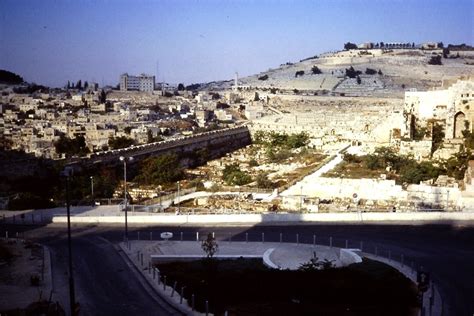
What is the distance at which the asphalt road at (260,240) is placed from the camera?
1087 centimetres

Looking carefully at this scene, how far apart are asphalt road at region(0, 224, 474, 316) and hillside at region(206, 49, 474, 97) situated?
5777 cm

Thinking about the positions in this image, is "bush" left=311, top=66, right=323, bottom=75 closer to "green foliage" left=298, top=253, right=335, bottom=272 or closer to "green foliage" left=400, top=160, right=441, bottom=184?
"green foliage" left=400, top=160, right=441, bottom=184

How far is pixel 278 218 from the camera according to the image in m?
17.8

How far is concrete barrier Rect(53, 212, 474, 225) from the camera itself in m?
17.3

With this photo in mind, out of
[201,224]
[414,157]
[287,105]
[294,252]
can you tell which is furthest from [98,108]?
[294,252]

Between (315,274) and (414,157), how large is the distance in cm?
1798

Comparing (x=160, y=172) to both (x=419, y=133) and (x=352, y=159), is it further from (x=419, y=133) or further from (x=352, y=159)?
(x=419, y=133)

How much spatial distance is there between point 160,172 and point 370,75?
68240mm

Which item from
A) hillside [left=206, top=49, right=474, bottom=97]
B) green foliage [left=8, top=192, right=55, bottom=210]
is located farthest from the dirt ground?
hillside [left=206, top=49, right=474, bottom=97]

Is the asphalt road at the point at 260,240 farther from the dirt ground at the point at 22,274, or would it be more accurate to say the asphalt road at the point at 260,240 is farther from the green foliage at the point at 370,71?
the green foliage at the point at 370,71

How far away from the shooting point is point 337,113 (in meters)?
59.8

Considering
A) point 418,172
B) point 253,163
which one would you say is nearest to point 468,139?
point 418,172

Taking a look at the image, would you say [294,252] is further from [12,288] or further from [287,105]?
[287,105]

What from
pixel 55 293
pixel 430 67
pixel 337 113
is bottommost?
pixel 55 293
